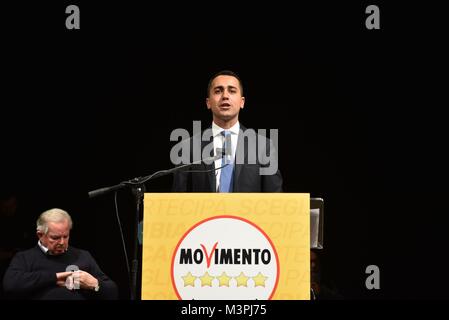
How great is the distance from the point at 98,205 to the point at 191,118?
85 cm

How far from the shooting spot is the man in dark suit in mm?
3086

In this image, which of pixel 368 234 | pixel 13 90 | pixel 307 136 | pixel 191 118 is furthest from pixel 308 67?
pixel 13 90

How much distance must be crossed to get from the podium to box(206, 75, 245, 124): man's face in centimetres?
79

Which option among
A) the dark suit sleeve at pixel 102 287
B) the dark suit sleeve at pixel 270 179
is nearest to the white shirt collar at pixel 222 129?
the dark suit sleeve at pixel 270 179

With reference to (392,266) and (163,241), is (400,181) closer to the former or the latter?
(392,266)

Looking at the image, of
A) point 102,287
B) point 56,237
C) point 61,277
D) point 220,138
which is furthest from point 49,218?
point 220,138

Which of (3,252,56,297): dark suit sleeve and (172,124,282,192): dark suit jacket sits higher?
(172,124,282,192): dark suit jacket

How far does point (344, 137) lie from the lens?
4250 millimetres

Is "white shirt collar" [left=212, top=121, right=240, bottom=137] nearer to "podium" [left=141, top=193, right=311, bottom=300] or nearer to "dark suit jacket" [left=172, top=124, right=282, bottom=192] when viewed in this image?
"dark suit jacket" [left=172, top=124, right=282, bottom=192]

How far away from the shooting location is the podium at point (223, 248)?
2.48 m

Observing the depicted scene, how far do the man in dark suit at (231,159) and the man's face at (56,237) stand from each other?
0.58m

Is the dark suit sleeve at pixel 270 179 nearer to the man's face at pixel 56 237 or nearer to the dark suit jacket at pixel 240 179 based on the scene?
the dark suit jacket at pixel 240 179

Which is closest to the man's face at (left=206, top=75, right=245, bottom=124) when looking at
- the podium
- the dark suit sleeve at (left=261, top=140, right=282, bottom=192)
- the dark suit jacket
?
the dark suit jacket

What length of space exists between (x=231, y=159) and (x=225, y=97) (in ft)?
1.03
